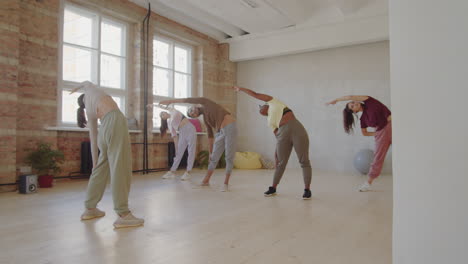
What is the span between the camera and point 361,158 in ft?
21.4

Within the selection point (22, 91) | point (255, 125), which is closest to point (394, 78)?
point (22, 91)

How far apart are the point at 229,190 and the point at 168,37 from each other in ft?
15.4

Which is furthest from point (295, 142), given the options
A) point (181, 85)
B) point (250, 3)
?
point (181, 85)

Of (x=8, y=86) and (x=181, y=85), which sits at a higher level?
(x=181, y=85)

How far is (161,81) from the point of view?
Answer: 739cm

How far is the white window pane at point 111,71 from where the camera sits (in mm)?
6133

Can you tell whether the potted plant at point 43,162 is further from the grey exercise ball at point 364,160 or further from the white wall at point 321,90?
the grey exercise ball at point 364,160

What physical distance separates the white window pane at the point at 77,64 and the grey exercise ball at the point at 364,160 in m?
5.53

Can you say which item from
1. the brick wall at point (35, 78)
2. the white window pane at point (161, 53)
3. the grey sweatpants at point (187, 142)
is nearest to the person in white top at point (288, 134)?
the grey sweatpants at point (187, 142)

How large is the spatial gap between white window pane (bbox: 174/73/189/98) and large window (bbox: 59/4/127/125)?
5.04 ft

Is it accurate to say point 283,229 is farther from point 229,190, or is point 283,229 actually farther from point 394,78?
point 229,190

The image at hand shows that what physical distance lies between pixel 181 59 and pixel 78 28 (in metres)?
2.79

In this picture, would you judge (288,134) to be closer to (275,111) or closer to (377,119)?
(275,111)

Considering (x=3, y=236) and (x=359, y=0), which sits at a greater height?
(x=359, y=0)
